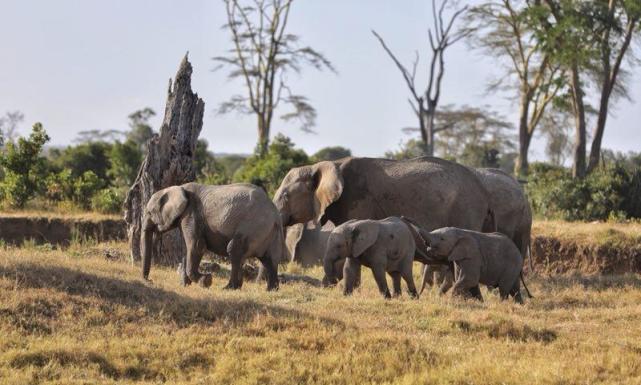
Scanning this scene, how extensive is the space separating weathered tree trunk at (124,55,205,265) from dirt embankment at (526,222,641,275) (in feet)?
23.3

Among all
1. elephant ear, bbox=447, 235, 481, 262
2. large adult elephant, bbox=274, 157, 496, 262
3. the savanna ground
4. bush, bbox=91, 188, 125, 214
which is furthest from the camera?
bush, bbox=91, 188, 125, 214

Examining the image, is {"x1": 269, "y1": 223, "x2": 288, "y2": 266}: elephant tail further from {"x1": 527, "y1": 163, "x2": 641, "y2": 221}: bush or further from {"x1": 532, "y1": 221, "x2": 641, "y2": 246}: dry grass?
{"x1": 527, "y1": 163, "x2": 641, "y2": 221}: bush

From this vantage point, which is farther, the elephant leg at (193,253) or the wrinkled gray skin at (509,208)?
the wrinkled gray skin at (509,208)

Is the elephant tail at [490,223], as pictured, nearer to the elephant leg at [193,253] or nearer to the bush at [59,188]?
the elephant leg at [193,253]

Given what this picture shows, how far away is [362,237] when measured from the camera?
13.5m

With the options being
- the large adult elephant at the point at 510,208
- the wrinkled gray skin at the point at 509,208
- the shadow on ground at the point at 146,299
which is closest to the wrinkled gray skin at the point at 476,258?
the shadow on ground at the point at 146,299

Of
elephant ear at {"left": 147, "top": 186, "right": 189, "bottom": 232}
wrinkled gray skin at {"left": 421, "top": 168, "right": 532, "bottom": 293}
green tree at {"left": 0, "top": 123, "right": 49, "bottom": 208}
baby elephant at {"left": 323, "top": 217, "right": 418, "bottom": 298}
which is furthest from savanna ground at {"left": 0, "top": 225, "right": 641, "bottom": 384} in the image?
green tree at {"left": 0, "top": 123, "right": 49, "bottom": 208}

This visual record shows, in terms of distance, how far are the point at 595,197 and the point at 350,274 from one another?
547 inches

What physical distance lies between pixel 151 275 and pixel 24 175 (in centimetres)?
1034

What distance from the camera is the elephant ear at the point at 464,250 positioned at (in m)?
13.4

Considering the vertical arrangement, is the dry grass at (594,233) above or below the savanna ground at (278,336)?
above

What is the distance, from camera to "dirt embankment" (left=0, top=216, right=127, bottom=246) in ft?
70.6

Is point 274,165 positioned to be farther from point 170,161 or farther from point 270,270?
point 270,270

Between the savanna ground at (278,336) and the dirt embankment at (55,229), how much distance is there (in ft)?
Result: 27.8
